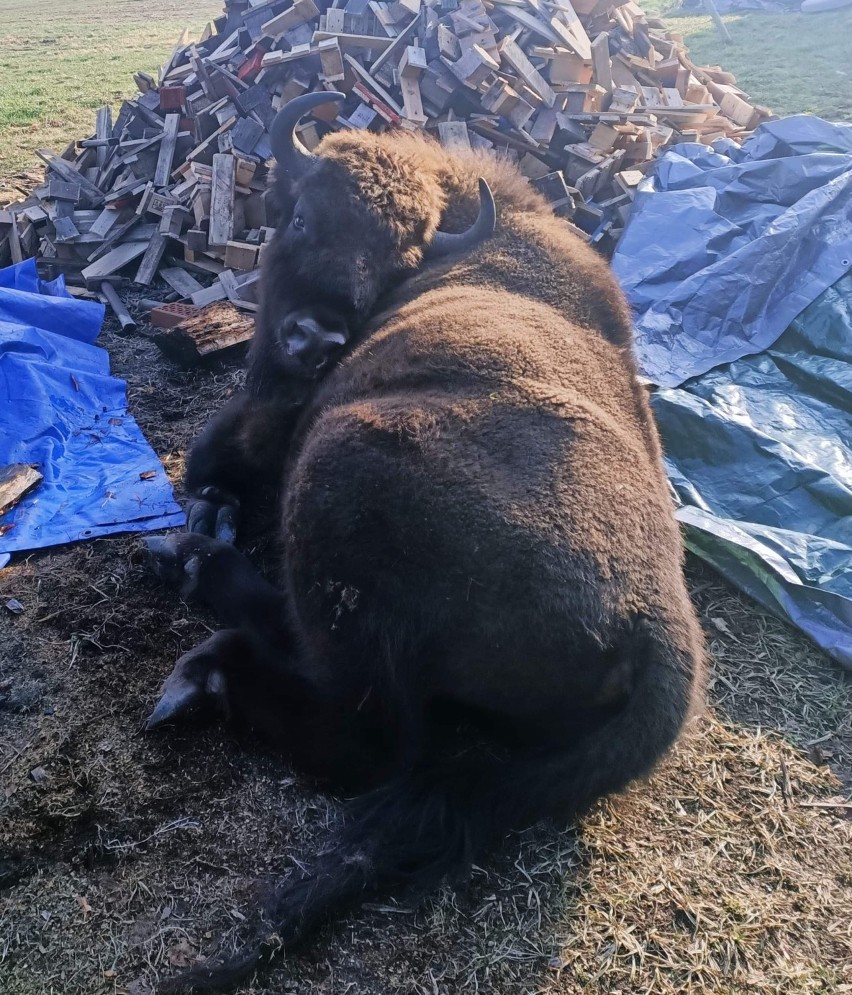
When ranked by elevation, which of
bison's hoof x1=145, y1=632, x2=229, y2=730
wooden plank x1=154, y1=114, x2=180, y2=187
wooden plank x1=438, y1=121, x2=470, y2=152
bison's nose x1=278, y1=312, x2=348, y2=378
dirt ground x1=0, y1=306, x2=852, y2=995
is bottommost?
dirt ground x1=0, y1=306, x2=852, y2=995

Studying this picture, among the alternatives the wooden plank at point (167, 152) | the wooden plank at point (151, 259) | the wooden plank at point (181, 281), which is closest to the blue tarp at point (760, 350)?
the wooden plank at point (181, 281)

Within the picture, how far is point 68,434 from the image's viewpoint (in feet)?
14.3

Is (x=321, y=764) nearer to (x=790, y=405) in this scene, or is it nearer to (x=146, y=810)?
(x=146, y=810)

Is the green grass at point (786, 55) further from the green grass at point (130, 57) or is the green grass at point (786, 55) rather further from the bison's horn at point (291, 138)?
the bison's horn at point (291, 138)

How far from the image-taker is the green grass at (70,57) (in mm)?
10195

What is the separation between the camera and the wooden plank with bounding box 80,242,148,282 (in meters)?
6.16

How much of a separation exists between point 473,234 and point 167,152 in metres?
4.42

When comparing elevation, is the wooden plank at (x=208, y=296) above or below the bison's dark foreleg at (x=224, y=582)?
below

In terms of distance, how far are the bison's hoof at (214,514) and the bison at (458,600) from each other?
A: 35 centimetres

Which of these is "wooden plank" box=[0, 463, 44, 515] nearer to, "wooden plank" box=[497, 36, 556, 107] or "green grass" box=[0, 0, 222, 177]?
"wooden plank" box=[497, 36, 556, 107]

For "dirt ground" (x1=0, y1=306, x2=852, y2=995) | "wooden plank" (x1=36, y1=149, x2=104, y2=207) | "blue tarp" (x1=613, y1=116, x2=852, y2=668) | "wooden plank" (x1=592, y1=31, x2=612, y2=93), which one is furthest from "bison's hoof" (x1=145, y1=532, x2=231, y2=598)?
"wooden plank" (x1=592, y1=31, x2=612, y2=93)

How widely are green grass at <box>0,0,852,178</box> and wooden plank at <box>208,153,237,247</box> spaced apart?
3.69 m

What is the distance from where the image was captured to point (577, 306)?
334cm

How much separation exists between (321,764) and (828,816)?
1.84 metres
